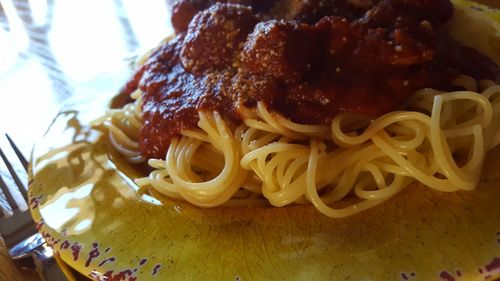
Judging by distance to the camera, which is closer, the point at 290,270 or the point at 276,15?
the point at 290,270

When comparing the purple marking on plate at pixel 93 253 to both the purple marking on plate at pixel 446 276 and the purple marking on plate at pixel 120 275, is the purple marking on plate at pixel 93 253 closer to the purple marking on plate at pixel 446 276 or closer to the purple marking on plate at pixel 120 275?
the purple marking on plate at pixel 120 275

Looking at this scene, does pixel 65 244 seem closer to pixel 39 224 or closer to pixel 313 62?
pixel 39 224

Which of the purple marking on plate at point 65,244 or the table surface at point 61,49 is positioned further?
the table surface at point 61,49

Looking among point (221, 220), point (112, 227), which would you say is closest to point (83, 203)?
point (112, 227)

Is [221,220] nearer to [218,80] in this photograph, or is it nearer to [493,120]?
[218,80]

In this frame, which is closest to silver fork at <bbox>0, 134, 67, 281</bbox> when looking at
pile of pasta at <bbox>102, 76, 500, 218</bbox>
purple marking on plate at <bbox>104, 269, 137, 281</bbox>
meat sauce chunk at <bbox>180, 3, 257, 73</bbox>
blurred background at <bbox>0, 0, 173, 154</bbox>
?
purple marking on plate at <bbox>104, 269, 137, 281</bbox>

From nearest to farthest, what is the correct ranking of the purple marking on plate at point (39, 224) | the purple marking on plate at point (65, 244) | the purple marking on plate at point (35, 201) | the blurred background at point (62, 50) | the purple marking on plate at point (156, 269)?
the purple marking on plate at point (156, 269) → the purple marking on plate at point (65, 244) → the purple marking on plate at point (39, 224) → the purple marking on plate at point (35, 201) → the blurred background at point (62, 50)

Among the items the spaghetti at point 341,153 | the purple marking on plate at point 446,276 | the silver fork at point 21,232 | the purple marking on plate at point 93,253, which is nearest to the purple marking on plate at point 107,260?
the purple marking on plate at point 93,253
